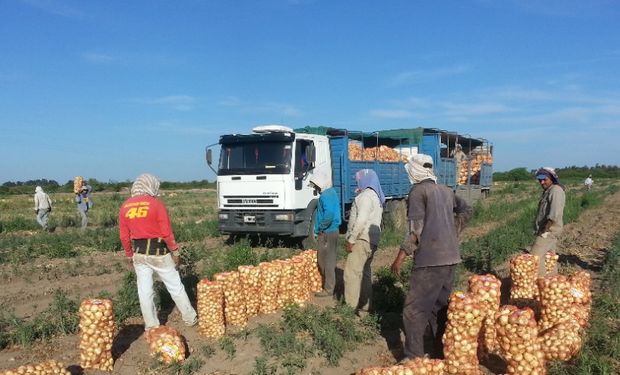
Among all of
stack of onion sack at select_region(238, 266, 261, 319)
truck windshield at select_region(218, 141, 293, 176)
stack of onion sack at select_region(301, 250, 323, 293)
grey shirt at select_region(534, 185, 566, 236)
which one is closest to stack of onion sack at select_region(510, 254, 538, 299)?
grey shirt at select_region(534, 185, 566, 236)

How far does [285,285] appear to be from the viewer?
6.11m

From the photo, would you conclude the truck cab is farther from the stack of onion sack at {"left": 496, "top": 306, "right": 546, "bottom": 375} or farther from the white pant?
the stack of onion sack at {"left": 496, "top": 306, "right": 546, "bottom": 375}

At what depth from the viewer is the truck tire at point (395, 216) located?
45.1ft

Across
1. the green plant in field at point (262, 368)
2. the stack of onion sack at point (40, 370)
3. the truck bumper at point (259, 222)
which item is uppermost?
the truck bumper at point (259, 222)

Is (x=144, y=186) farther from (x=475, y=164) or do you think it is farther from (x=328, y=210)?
(x=475, y=164)

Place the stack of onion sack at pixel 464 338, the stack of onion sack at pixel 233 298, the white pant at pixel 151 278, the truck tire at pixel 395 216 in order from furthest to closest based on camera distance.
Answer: the truck tire at pixel 395 216
the stack of onion sack at pixel 233 298
the white pant at pixel 151 278
the stack of onion sack at pixel 464 338

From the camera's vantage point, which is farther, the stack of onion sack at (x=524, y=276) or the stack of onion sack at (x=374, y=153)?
the stack of onion sack at (x=374, y=153)

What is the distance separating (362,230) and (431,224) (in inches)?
60.5

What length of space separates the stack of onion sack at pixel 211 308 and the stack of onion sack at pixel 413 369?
81.3 inches

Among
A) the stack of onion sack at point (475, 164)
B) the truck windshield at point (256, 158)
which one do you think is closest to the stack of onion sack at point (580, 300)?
the truck windshield at point (256, 158)

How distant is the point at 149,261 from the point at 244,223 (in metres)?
5.75

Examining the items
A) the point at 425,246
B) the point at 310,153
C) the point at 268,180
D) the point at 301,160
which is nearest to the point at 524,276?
the point at 425,246

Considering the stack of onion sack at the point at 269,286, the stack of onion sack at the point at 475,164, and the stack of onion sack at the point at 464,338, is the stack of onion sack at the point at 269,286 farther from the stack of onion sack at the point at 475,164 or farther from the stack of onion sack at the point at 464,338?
the stack of onion sack at the point at 475,164

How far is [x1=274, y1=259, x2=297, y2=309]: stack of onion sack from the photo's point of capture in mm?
6059
